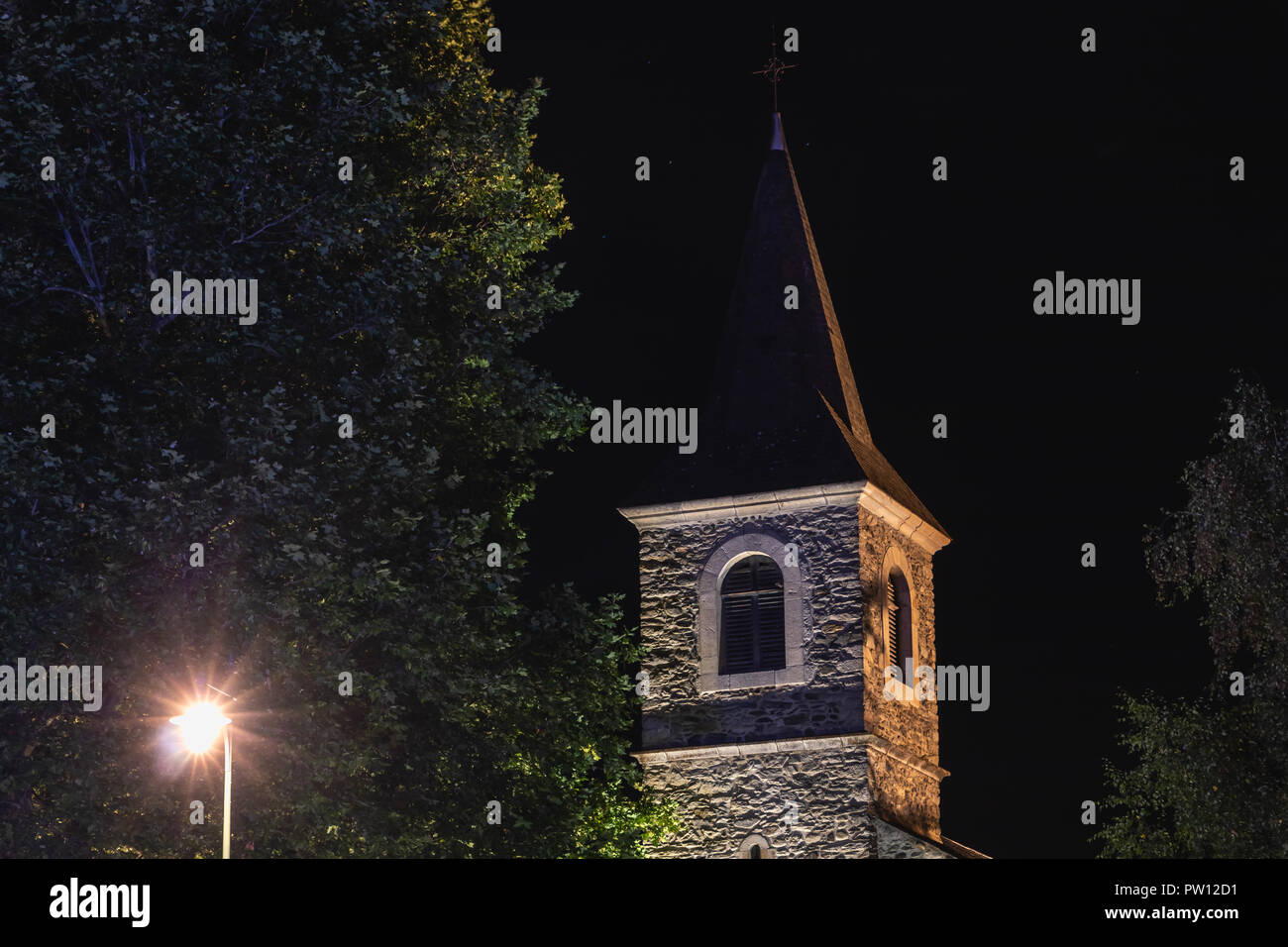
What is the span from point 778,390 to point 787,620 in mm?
Result: 4446

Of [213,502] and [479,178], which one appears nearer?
[213,502]

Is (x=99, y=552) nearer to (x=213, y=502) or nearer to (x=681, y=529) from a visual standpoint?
(x=213, y=502)

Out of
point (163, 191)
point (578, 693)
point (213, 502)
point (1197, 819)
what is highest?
point (163, 191)

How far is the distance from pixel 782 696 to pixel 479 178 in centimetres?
1022

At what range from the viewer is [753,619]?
98.8ft

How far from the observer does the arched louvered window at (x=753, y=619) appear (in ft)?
98.4

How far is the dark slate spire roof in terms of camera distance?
3077 centimetres

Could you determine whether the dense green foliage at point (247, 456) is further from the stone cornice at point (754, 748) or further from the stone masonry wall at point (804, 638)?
the stone masonry wall at point (804, 638)

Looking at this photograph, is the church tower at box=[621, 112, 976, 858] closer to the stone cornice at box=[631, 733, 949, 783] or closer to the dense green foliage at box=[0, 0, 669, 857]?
the stone cornice at box=[631, 733, 949, 783]

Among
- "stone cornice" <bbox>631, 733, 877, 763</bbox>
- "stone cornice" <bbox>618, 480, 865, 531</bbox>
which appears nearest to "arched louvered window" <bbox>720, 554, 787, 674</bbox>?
"stone cornice" <bbox>618, 480, 865, 531</bbox>

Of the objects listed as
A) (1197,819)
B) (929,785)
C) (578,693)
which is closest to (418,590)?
(578,693)

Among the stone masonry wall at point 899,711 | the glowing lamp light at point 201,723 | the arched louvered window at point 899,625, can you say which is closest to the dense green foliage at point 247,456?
the glowing lamp light at point 201,723

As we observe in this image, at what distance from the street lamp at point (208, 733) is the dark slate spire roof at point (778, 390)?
13767mm
